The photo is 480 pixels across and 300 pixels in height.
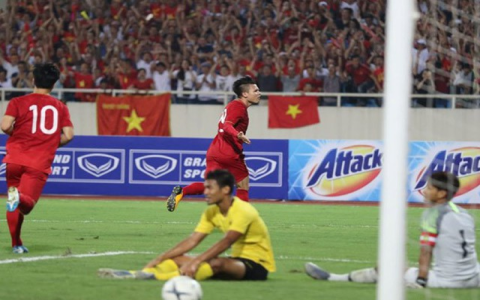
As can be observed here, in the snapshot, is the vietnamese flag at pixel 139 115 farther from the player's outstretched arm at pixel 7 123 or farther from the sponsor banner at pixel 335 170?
the player's outstretched arm at pixel 7 123

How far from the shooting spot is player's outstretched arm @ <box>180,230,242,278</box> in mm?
8797

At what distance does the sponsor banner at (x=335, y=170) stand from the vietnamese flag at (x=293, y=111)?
104 inches

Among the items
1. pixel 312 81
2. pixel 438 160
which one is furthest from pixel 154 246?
pixel 312 81

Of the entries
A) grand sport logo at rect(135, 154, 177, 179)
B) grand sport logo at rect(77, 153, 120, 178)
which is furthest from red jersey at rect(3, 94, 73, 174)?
grand sport logo at rect(77, 153, 120, 178)

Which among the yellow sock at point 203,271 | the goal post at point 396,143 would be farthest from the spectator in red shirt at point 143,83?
the goal post at point 396,143

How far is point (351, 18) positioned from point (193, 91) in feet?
14.0

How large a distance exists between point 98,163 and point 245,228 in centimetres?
1357

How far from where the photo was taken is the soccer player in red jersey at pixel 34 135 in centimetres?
1155

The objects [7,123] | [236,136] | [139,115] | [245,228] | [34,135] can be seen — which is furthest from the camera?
[139,115]

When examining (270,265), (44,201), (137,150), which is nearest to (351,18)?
(137,150)

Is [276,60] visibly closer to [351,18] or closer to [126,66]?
[351,18]

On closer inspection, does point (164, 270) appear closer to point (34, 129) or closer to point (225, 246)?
point (225, 246)

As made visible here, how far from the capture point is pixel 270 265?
9336 mm

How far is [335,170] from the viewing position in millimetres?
21531
